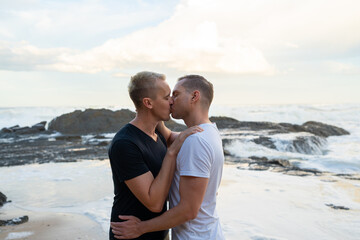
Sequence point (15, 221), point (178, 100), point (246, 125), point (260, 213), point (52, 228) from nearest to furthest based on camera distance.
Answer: point (178, 100), point (52, 228), point (15, 221), point (260, 213), point (246, 125)

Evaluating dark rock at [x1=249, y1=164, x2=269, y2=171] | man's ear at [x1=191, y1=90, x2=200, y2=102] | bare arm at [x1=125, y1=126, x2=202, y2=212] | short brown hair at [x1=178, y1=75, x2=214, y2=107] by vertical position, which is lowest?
dark rock at [x1=249, y1=164, x2=269, y2=171]

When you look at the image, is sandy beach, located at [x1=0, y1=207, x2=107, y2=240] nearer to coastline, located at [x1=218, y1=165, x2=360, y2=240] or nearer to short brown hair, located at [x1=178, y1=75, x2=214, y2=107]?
coastline, located at [x1=218, y1=165, x2=360, y2=240]

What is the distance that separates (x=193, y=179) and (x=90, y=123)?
23244 mm

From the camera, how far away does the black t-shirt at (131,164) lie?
237cm

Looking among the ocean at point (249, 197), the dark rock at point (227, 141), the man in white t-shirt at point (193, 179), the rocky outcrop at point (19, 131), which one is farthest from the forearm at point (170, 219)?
the rocky outcrop at point (19, 131)

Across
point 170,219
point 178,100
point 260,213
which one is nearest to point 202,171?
point 170,219

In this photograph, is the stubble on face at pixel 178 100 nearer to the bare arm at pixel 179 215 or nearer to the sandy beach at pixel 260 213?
the bare arm at pixel 179 215

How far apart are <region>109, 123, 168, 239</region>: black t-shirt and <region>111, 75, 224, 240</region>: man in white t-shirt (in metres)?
0.09

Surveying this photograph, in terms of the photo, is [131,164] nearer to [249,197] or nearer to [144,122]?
[144,122]

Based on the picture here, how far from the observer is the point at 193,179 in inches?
87.4

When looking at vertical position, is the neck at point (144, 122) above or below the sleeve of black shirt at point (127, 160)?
above

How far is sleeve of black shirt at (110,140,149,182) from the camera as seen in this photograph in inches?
92.6

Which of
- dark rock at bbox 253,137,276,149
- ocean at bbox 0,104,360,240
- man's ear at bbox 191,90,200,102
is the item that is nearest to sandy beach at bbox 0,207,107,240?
ocean at bbox 0,104,360,240

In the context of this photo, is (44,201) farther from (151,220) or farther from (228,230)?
(151,220)
